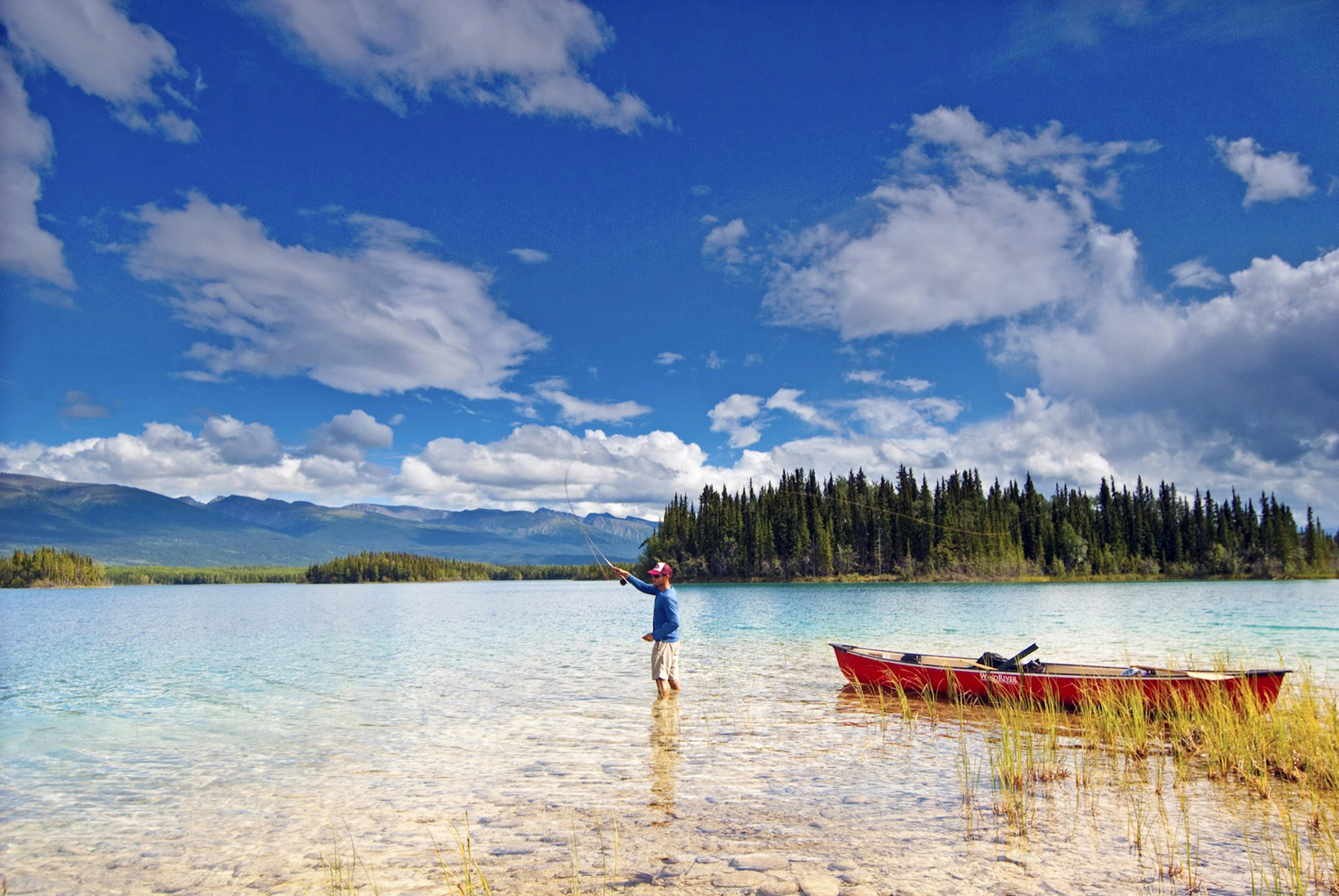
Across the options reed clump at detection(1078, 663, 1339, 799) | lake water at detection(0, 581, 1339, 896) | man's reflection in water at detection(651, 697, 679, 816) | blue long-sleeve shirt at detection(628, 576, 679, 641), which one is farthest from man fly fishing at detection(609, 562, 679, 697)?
reed clump at detection(1078, 663, 1339, 799)

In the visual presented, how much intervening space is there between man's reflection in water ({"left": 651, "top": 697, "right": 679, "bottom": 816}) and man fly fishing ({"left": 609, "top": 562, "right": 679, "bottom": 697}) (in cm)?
56

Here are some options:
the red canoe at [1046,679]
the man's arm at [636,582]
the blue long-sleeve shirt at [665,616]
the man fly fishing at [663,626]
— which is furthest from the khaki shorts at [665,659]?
the red canoe at [1046,679]

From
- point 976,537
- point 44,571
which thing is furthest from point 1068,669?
point 44,571

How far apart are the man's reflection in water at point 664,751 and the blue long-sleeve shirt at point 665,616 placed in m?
1.49

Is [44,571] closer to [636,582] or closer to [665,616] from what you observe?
[665,616]

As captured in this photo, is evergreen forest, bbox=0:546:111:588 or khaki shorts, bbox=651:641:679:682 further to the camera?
evergreen forest, bbox=0:546:111:588

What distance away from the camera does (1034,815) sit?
838 cm

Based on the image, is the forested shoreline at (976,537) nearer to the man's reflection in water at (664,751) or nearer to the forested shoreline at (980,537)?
the forested shoreline at (980,537)

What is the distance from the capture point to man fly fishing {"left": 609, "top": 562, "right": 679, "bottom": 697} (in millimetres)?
16188

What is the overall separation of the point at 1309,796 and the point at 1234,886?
12.0 feet

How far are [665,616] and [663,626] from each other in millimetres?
299

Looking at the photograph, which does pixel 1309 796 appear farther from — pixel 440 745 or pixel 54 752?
pixel 54 752

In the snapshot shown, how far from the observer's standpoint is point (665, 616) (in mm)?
16516

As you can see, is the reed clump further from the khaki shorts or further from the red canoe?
the khaki shorts
